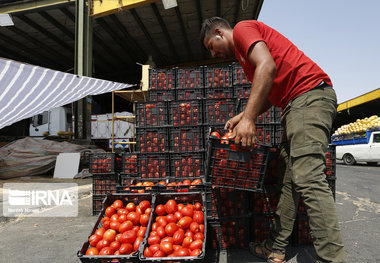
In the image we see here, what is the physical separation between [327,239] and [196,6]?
1304 cm

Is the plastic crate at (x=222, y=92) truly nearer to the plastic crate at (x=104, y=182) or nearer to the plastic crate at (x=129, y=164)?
the plastic crate at (x=129, y=164)

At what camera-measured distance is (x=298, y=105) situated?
6.64 feet

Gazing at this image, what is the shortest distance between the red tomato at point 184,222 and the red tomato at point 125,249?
0.52 meters

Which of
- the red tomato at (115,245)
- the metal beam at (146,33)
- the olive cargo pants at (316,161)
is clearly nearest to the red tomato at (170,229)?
the red tomato at (115,245)

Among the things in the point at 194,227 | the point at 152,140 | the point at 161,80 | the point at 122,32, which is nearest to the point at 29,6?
the point at 122,32

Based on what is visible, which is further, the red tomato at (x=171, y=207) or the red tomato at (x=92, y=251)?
the red tomato at (x=171, y=207)

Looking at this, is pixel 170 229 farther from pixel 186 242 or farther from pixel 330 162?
pixel 330 162

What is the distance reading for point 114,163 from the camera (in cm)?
447

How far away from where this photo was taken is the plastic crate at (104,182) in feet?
14.4

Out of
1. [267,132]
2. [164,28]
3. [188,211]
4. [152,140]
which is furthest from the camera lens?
[164,28]

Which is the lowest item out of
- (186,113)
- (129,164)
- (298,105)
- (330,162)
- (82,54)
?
(129,164)

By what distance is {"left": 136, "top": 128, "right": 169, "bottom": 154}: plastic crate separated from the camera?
3957 mm

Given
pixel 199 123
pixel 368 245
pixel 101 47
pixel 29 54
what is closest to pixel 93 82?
pixel 199 123

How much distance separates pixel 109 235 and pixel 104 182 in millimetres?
2193
